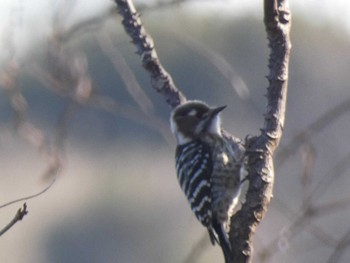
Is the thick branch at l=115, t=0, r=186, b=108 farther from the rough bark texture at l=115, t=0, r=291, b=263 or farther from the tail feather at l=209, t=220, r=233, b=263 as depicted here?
the rough bark texture at l=115, t=0, r=291, b=263

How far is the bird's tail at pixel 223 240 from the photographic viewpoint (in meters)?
5.33

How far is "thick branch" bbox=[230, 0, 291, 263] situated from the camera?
16.9 ft

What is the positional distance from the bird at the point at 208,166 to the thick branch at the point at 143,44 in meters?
0.32

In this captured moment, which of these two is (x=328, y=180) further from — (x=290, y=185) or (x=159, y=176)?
(x=159, y=176)

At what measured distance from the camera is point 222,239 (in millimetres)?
5895

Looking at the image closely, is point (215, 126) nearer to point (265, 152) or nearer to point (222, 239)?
point (222, 239)

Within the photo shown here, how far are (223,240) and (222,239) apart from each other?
0.14ft

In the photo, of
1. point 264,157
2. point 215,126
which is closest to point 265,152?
point 264,157

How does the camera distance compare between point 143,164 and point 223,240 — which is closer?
point 223,240

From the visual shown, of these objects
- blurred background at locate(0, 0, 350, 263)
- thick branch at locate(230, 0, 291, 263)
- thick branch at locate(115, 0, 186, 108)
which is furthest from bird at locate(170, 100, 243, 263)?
blurred background at locate(0, 0, 350, 263)

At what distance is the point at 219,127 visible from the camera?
6699 millimetres

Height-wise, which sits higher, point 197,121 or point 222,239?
point 197,121

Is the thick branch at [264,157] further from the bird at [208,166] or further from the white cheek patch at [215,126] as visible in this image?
the white cheek patch at [215,126]

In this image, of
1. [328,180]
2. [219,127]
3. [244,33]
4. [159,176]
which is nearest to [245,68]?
[244,33]
